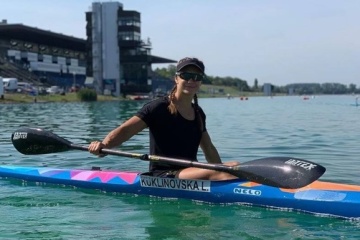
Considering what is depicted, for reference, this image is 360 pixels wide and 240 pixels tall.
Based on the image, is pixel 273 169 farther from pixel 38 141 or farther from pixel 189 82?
Answer: pixel 38 141

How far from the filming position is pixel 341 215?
275 inches

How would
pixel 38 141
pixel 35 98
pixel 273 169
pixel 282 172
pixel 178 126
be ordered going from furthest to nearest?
pixel 35 98
pixel 38 141
pixel 178 126
pixel 273 169
pixel 282 172

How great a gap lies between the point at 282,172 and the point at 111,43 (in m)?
97.9

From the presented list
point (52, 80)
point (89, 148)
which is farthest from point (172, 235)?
point (52, 80)

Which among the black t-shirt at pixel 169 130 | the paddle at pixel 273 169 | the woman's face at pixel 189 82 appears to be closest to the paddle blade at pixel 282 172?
the paddle at pixel 273 169

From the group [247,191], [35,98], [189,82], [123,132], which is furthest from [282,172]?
[35,98]

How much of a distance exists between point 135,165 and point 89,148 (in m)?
4.91

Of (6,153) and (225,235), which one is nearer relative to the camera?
(225,235)

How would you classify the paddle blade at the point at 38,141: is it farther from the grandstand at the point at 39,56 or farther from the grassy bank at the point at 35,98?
the grandstand at the point at 39,56

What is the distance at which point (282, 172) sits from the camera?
714cm

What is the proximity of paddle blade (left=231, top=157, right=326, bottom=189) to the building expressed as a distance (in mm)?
95070

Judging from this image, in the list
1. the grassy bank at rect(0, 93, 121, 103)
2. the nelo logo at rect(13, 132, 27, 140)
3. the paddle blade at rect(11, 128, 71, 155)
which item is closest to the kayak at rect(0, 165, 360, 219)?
the paddle blade at rect(11, 128, 71, 155)

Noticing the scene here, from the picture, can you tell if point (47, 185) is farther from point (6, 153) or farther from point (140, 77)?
point (140, 77)

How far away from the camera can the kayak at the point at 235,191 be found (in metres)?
7.07
